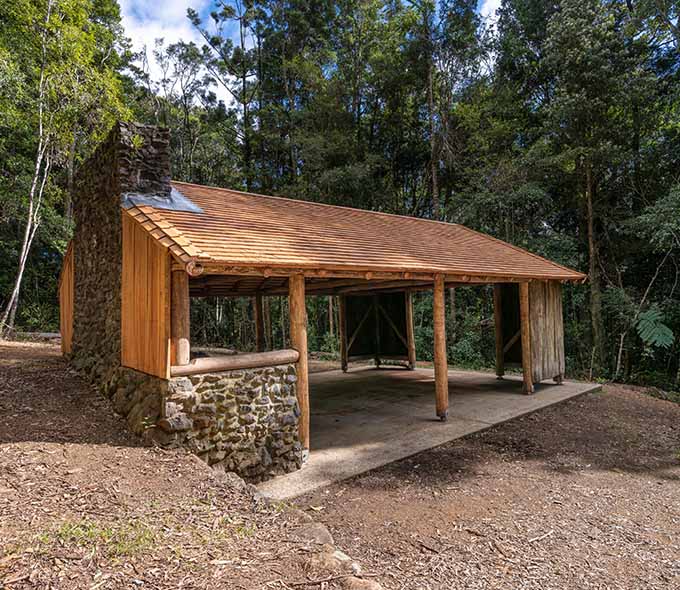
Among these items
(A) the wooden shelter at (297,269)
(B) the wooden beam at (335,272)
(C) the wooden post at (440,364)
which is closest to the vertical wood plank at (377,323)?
(A) the wooden shelter at (297,269)

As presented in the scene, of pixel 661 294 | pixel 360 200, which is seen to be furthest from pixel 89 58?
pixel 661 294

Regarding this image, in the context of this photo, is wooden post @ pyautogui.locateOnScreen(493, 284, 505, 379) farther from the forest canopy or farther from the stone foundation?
the stone foundation

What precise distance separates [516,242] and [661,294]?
4.01 metres

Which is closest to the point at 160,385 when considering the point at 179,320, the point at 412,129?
the point at 179,320

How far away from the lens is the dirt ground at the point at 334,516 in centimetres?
231

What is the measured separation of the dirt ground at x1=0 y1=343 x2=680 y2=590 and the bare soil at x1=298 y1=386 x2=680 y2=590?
0.05ft

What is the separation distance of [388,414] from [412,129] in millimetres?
13070

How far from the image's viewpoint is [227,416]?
396 cm

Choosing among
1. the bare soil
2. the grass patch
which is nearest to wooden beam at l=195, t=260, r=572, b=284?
the grass patch

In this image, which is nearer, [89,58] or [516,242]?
[89,58]

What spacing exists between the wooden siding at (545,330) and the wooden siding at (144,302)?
646 cm

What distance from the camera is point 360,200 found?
15617 mm

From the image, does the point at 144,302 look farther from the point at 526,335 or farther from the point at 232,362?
the point at 526,335

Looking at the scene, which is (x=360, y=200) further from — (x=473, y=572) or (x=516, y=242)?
(x=473, y=572)
